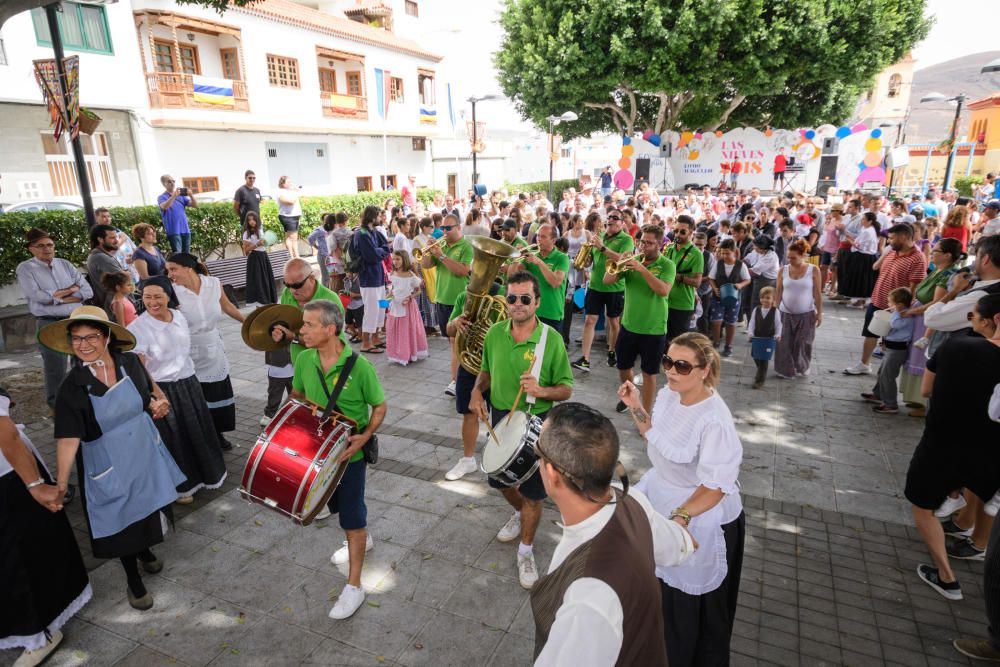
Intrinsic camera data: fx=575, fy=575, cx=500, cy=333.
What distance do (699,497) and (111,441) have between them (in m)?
3.47

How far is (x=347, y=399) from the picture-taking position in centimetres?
369

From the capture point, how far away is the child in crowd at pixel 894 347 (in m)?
6.54

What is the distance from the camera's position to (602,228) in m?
9.09

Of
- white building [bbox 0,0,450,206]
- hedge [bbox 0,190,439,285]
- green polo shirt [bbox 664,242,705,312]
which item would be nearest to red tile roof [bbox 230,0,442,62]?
white building [bbox 0,0,450,206]

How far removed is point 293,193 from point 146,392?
501 inches

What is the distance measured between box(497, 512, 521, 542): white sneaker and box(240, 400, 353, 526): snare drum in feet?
4.99

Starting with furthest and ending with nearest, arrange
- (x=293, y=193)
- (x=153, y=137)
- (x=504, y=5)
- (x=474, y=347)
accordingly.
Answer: (x=504, y=5), (x=153, y=137), (x=293, y=193), (x=474, y=347)

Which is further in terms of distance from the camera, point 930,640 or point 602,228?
point 602,228

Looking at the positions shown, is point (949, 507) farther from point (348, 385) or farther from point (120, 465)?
point (120, 465)

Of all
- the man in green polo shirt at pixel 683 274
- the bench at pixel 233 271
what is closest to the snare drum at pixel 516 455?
the man in green polo shirt at pixel 683 274

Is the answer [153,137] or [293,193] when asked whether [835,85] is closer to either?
[293,193]

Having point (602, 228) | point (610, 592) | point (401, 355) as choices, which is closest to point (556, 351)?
point (610, 592)

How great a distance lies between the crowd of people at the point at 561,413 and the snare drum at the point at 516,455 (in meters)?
0.04

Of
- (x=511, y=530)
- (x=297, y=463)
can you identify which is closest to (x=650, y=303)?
(x=511, y=530)
